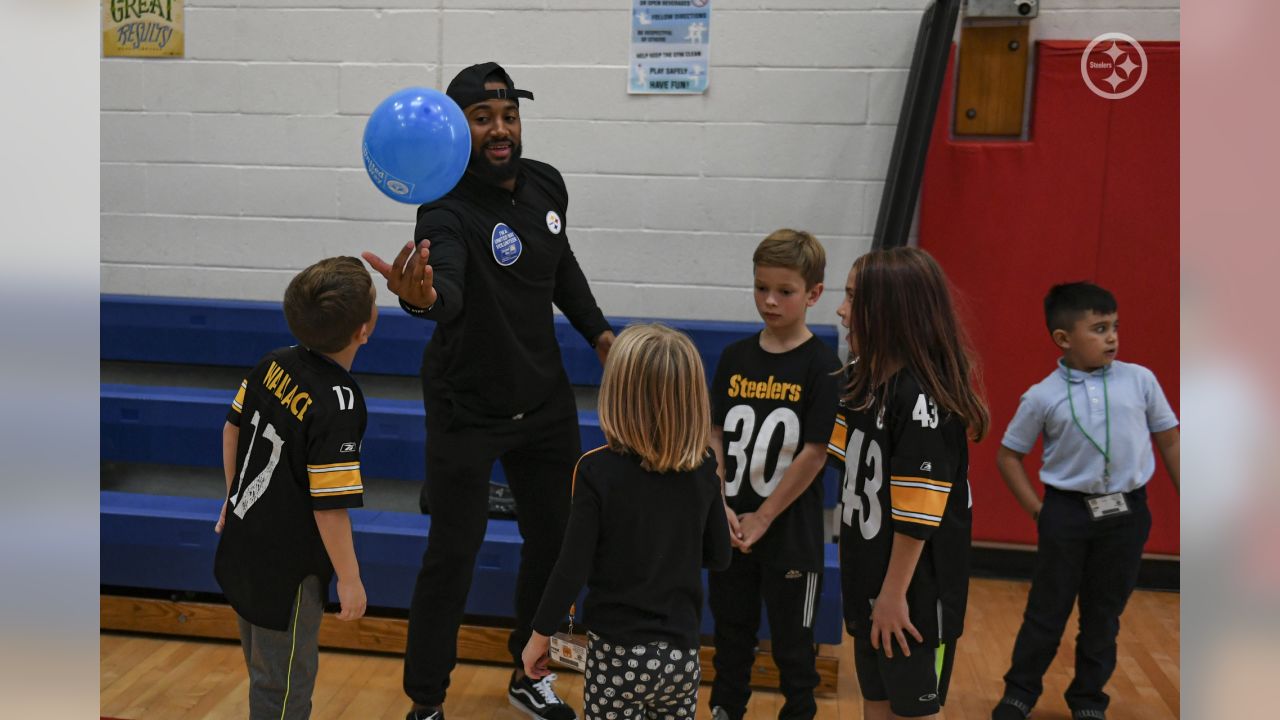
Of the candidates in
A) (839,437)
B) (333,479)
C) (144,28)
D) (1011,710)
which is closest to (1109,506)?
Result: (1011,710)

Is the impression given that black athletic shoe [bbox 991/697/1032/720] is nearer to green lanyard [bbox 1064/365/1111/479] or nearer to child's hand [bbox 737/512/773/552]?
green lanyard [bbox 1064/365/1111/479]

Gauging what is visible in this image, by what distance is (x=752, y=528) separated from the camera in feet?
8.02

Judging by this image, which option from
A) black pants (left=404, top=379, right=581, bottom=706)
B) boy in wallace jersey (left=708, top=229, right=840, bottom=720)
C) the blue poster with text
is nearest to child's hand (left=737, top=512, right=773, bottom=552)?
boy in wallace jersey (left=708, top=229, right=840, bottom=720)

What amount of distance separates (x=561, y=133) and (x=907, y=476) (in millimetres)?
2582

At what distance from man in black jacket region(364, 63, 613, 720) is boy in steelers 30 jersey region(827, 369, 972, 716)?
2.79ft

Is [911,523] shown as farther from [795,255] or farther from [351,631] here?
[351,631]

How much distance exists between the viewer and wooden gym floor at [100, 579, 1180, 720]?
2.84 meters

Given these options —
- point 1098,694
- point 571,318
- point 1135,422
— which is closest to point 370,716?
point 571,318

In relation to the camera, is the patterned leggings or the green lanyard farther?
the green lanyard

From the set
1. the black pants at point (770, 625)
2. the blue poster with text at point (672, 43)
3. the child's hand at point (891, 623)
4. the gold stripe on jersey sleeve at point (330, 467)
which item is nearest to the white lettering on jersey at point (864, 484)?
the child's hand at point (891, 623)

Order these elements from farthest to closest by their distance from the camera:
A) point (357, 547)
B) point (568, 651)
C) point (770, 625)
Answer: point (357, 547) < point (770, 625) < point (568, 651)

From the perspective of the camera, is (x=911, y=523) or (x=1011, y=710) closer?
(x=911, y=523)
